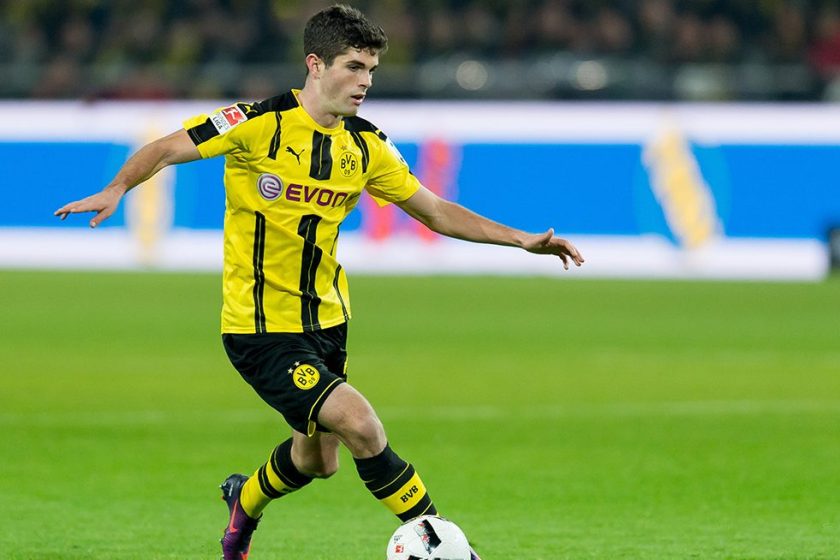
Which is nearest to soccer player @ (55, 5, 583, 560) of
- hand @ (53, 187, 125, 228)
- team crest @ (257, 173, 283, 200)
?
team crest @ (257, 173, 283, 200)

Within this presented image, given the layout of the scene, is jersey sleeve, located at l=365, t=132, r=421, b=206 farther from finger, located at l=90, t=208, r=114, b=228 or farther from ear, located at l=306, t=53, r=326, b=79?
finger, located at l=90, t=208, r=114, b=228

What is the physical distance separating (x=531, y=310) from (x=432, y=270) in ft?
12.6

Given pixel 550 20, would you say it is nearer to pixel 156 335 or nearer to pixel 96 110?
pixel 96 110

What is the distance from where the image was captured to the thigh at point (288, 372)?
18.1 ft

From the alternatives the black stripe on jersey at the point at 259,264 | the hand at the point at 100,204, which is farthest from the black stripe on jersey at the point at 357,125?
the hand at the point at 100,204

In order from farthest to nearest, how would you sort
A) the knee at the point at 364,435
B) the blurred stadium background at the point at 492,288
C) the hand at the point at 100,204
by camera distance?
1. the blurred stadium background at the point at 492,288
2. the knee at the point at 364,435
3. the hand at the point at 100,204

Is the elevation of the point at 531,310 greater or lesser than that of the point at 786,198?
lesser

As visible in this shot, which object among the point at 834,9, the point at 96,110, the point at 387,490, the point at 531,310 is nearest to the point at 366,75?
the point at 387,490

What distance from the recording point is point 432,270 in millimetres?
20766

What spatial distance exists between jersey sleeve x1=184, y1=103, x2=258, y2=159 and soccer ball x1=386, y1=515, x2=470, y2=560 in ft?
4.92

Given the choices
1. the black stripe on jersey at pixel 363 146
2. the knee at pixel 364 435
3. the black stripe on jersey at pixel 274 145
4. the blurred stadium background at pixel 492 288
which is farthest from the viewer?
the blurred stadium background at pixel 492 288

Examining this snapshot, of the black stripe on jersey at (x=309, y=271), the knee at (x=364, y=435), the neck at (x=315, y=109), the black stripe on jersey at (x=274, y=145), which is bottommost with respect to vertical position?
the knee at (x=364, y=435)

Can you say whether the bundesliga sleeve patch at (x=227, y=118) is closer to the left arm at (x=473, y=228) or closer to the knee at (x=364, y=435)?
the left arm at (x=473, y=228)

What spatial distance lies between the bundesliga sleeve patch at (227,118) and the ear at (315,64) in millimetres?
299
